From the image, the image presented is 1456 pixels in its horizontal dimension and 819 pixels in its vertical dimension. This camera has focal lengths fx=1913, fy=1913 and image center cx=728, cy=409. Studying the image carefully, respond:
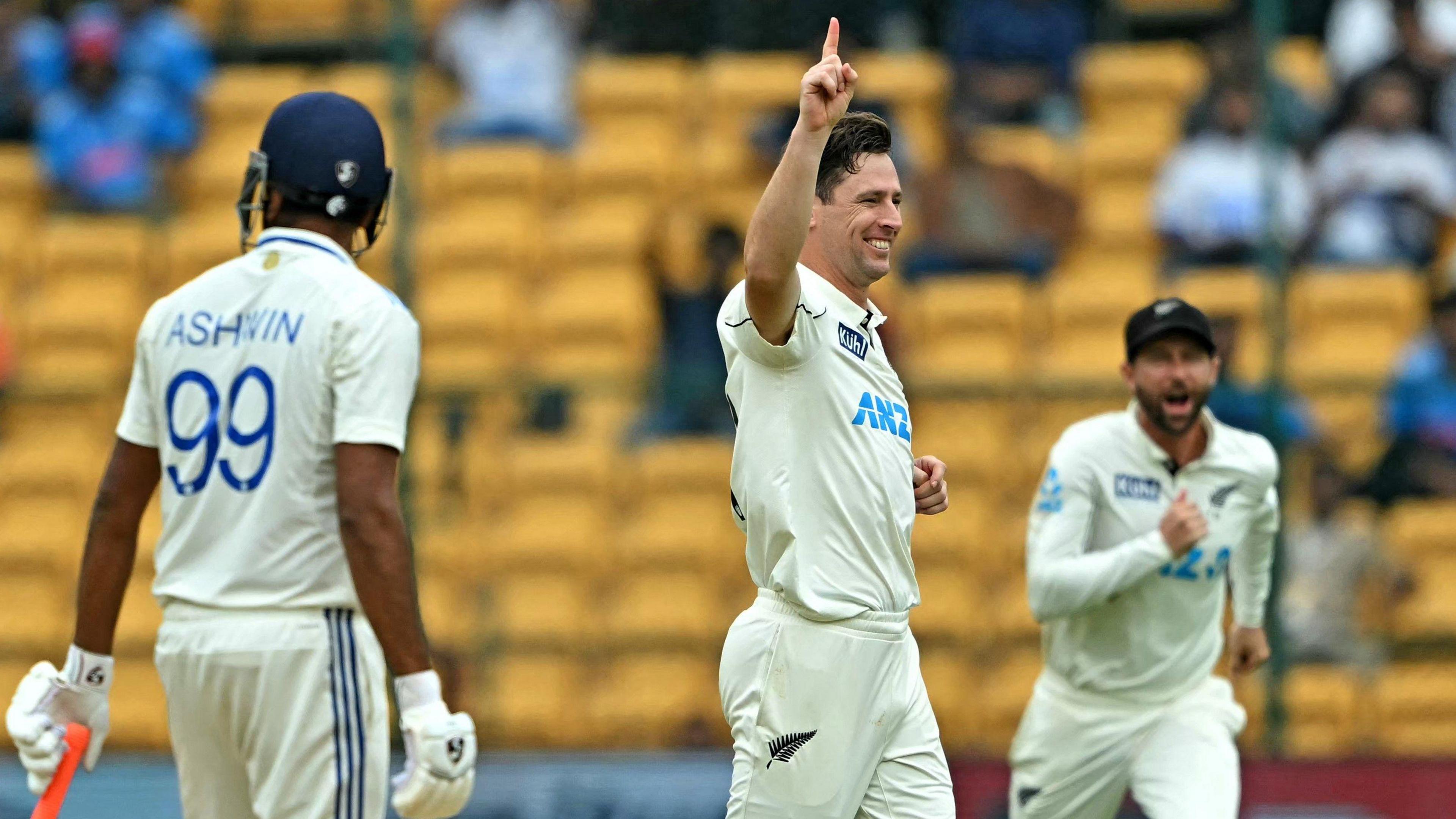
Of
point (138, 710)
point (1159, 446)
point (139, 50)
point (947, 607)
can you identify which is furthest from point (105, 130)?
point (1159, 446)

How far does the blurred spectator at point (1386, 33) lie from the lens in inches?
433

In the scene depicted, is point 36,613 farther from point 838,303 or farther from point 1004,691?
point 838,303

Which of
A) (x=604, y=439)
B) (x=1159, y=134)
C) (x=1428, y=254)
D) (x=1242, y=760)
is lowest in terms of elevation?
(x=1242, y=760)

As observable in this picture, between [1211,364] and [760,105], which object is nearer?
[1211,364]

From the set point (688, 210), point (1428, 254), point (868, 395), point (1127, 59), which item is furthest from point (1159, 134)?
point (868, 395)

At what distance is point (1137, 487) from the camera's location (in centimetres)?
650

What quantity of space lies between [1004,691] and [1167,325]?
9.94 ft

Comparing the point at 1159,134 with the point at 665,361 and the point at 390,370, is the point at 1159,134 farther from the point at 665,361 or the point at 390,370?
the point at 390,370

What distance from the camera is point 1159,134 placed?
11.4 m

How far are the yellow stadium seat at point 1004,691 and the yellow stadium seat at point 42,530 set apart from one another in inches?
181

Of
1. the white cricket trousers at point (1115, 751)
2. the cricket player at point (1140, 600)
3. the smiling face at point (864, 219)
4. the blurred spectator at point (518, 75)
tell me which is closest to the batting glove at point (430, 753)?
the smiling face at point (864, 219)

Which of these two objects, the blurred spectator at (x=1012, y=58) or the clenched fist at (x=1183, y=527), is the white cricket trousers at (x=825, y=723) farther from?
the blurred spectator at (x=1012, y=58)

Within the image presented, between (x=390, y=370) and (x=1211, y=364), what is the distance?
118 inches

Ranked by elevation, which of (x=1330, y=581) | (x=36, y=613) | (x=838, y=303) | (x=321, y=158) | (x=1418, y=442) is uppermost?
(x=321, y=158)
